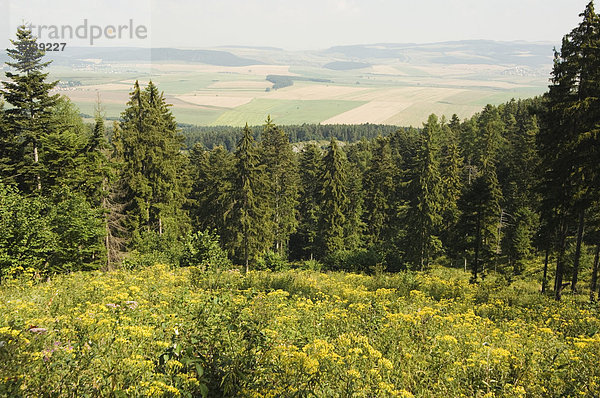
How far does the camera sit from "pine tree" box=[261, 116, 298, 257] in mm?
46719

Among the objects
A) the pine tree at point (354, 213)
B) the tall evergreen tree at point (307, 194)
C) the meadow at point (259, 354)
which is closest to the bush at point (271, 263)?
the pine tree at point (354, 213)

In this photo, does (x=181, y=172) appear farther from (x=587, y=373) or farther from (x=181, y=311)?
(x=587, y=373)

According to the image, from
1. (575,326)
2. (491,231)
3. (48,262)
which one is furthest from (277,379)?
(491,231)

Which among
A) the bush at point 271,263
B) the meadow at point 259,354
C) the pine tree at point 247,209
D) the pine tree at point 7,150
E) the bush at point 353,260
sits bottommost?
the bush at point 353,260

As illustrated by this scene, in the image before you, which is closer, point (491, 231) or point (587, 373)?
point (587, 373)

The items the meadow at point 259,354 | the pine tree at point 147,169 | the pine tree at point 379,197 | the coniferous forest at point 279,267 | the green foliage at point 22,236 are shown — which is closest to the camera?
the meadow at point 259,354

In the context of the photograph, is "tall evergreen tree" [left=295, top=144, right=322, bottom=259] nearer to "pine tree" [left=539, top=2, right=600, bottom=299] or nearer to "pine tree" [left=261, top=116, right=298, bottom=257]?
"pine tree" [left=261, top=116, right=298, bottom=257]

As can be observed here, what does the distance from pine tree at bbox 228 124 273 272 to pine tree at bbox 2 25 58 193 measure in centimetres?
1592

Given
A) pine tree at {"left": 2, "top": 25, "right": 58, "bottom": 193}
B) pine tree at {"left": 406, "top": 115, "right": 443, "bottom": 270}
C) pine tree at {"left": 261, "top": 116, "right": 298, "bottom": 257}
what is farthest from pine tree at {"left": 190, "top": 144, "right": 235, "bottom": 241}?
pine tree at {"left": 406, "top": 115, "right": 443, "bottom": 270}

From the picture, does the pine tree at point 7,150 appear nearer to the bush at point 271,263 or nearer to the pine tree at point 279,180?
the bush at point 271,263

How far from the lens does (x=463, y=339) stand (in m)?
8.00

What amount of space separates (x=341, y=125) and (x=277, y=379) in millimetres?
182936

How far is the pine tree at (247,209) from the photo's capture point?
3528 cm

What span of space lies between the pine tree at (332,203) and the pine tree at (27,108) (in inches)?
1128
